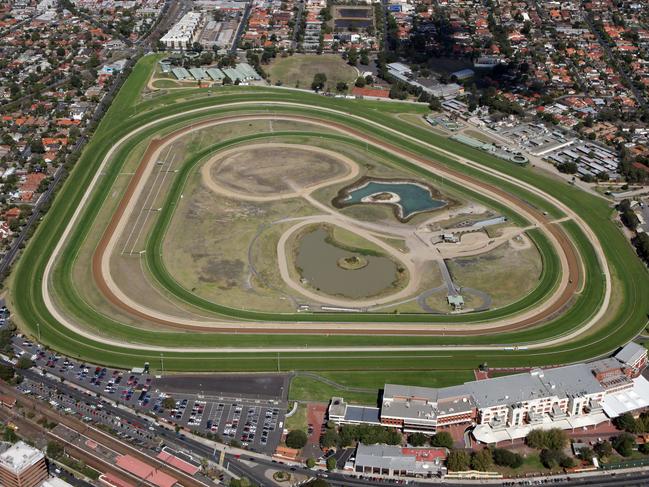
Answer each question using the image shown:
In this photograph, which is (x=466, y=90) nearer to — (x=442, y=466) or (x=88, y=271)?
(x=88, y=271)

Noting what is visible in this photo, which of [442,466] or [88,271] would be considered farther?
[88,271]

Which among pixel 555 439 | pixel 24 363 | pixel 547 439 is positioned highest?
pixel 555 439

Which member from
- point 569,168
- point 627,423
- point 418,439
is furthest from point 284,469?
point 569,168

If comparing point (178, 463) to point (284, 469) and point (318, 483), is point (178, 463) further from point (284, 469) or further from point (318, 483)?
point (318, 483)

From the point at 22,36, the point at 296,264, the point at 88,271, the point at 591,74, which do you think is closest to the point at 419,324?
the point at 296,264

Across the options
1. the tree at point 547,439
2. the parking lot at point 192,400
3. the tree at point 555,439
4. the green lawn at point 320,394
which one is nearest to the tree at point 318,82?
the parking lot at point 192,400

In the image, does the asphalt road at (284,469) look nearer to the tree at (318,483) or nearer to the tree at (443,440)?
the tree at (318,483)
